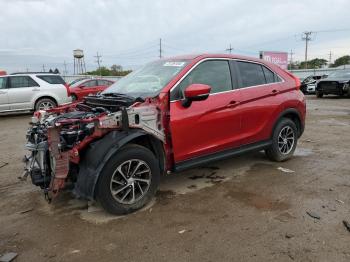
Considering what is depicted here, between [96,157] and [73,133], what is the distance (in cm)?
36

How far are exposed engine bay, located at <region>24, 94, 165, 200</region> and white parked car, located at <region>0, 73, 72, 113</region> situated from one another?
9.47 meters

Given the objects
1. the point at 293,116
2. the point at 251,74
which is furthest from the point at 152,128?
the point at 293,116

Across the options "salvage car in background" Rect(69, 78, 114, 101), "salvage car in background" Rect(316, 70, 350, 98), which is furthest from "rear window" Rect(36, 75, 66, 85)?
"salvage car in background" Rect(316, 70, 350, 98)

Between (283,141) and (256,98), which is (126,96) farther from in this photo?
(283,141)

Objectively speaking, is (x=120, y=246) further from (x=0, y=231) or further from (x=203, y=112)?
(x=203, y=112)

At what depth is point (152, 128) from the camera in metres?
4.17

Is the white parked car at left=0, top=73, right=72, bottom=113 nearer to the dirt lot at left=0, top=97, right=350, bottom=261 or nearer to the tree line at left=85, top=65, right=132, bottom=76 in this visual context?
the dirt lot at left=0, top=97, right=350, bottom=261

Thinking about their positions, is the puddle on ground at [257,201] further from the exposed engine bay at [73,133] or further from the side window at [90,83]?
the side window at [90,83]

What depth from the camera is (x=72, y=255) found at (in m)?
3.26

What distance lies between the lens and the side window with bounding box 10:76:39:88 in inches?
524

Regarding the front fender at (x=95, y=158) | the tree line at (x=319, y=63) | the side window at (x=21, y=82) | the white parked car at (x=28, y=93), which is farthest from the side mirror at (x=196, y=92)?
the tree line at (x=319, y=63)

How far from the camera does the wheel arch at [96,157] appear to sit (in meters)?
3.77

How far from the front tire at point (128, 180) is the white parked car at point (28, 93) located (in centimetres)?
989

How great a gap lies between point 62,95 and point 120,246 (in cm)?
1115
